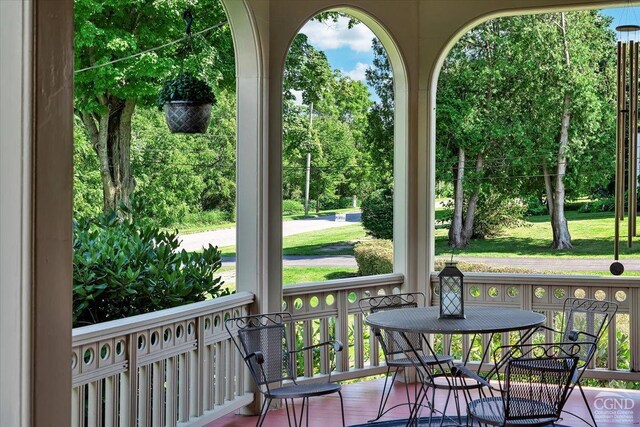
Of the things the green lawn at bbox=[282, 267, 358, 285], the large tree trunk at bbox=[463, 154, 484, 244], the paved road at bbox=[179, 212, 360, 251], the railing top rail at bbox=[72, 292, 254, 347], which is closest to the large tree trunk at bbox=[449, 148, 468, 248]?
the large tree trunk at bbox=[463, 154, 484, 244]

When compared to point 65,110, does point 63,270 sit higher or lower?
lower

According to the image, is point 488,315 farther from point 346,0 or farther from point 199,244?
point 199,244

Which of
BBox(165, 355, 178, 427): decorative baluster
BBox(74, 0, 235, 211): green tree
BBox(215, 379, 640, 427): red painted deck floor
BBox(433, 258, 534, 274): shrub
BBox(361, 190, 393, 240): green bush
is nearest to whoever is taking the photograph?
BBox(165, 355, 178, 427): decorative baluster

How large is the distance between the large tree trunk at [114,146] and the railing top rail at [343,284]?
268 inches

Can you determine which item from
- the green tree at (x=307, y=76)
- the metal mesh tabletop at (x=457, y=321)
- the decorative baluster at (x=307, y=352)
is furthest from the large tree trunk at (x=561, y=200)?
the metal mesh tabletop at (x=457, y=321)

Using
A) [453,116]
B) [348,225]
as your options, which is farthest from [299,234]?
[453,116]

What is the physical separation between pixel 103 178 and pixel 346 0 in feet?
24.1

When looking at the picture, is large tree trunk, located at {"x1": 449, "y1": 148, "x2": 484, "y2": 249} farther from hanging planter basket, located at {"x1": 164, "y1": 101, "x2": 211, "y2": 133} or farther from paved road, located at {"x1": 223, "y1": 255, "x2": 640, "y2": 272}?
hanging planter basket, located at {"x1": 164, "y1": 101, "x2": 211, "y2": 133}

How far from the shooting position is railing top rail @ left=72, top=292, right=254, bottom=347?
391 centimetres

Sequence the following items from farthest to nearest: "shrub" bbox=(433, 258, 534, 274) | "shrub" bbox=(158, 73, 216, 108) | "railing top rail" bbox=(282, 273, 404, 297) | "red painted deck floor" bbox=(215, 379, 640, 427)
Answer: "shrub" bbox=(433, 258, 534, 274), "railing top rail" bbox=(282, 273, 404, 297), "red painted deck floor" bbox=(215, 379, 640, 427), "shrub" bbox=(158, 73, 216, 108)

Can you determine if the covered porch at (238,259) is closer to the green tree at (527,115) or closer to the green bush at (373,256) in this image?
the green bush at (373,256)

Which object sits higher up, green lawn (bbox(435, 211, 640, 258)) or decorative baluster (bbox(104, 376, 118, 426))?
green lawn (bbox(435, 211, 640, 258))

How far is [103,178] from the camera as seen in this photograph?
12586 mm

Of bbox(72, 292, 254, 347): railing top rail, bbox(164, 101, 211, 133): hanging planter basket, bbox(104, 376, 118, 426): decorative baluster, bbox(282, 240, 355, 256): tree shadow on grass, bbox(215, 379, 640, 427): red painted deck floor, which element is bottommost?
bbox(215, 379, 640, 427): red painted deck floor
